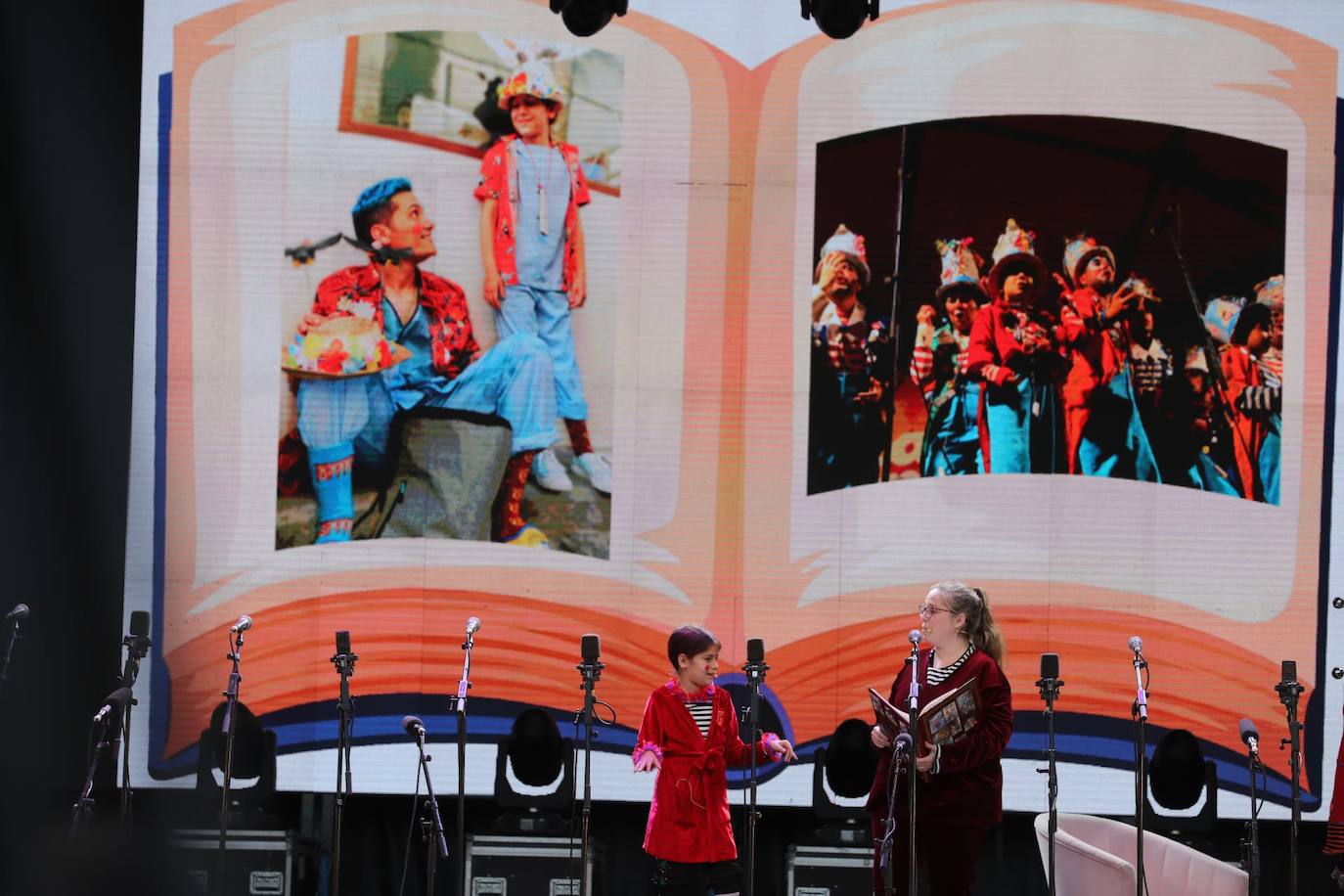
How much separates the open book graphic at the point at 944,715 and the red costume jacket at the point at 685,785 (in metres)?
0.40

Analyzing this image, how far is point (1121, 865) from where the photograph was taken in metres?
4.62

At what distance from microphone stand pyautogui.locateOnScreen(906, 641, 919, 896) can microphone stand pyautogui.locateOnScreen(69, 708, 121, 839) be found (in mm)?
2400

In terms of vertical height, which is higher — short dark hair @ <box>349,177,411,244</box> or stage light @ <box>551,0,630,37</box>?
stage light @ <box>551,0,630,37</box>

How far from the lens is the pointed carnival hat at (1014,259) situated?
20.8ft

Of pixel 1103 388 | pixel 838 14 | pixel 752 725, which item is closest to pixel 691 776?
pixel 752 725

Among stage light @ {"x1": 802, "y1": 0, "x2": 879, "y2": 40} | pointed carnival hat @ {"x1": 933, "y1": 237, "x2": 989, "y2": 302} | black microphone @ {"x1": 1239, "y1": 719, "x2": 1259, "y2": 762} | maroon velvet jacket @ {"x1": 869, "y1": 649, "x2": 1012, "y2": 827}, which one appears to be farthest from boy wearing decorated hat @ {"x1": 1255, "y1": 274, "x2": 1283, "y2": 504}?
stage light @ {"x1": 802, "y1": 0, "x2": 879, "y2": 40}

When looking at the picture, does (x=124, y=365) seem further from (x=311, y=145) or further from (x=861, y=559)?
(x=861, y=559)

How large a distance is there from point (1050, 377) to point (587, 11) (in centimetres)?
264

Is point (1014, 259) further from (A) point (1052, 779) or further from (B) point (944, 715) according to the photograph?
(B) point (944, 715)

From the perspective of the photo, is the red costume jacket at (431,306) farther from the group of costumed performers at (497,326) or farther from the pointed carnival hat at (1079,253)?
the pointed carnival hat at (1079,253)

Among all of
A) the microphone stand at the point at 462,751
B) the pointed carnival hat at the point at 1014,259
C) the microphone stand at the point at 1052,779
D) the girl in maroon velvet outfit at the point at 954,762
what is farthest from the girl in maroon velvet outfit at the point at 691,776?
the pointed carnival hat at the point at 1014,259

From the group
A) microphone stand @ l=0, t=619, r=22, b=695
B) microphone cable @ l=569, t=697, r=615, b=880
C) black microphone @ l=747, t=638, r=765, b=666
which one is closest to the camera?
microphone stand @ l=0, t=619, r=22, b=695

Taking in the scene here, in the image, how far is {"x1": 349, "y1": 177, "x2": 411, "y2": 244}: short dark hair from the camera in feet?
20.8

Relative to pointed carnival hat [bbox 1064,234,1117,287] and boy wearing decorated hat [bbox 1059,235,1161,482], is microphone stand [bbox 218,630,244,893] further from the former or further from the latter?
pointed carnival hat [bbox 1064,234,1117,287]
